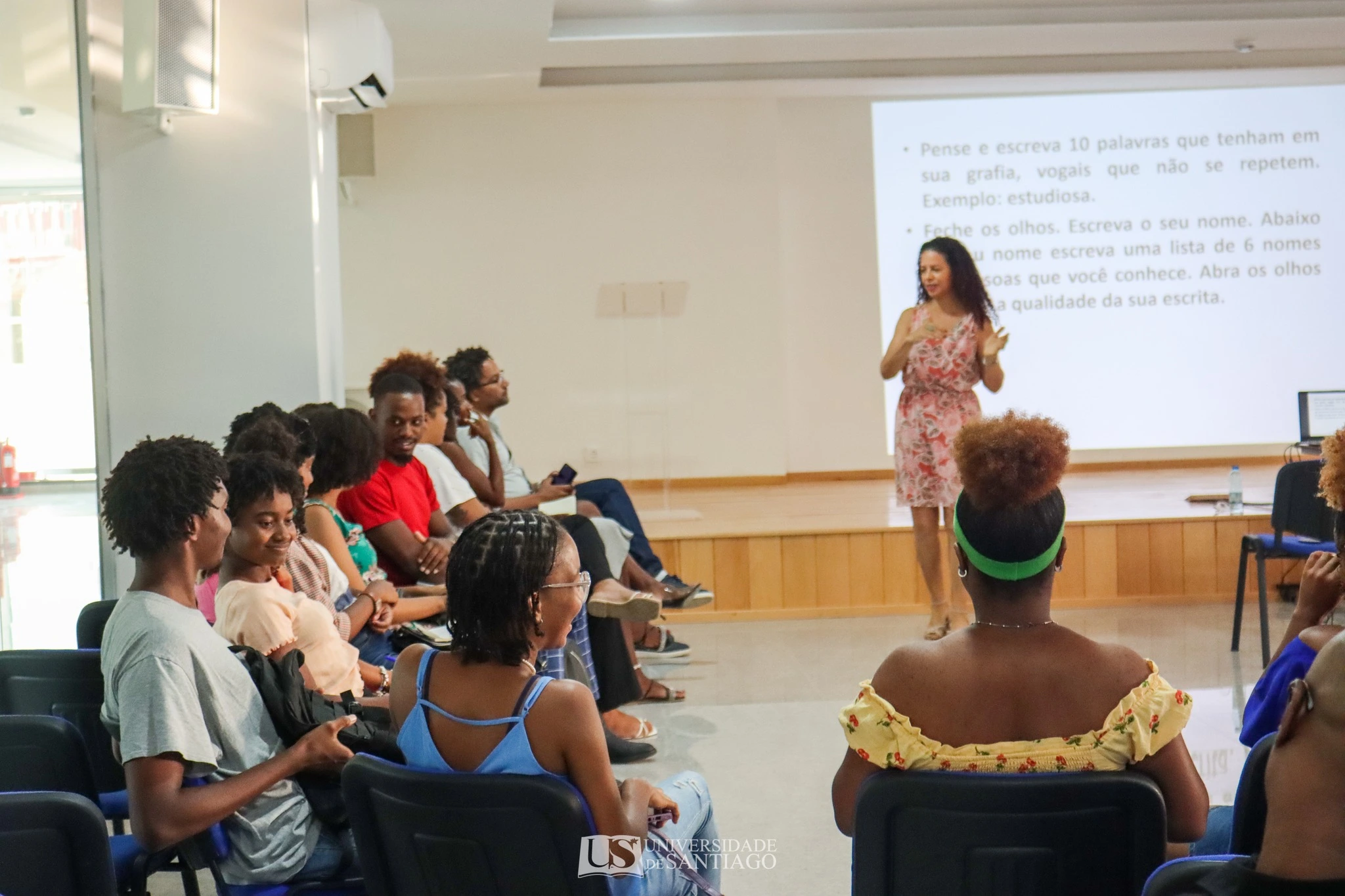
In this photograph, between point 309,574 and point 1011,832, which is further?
point 309,574

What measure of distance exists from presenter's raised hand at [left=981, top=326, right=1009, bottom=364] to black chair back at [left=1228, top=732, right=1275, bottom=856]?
11.2ft

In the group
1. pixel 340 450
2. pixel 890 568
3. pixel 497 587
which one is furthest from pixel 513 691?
pixel 890 568

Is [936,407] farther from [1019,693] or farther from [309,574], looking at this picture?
[1019,693]

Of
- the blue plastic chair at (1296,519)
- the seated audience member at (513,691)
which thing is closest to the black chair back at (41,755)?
the seated audience member at (513,691)

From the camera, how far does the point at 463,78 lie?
25.7ft

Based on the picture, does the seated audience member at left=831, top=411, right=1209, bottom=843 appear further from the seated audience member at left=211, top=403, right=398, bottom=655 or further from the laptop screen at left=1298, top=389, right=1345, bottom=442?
the laptop screen at left=1298, top=389, right=1345, bottom=442

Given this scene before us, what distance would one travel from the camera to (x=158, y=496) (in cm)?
184

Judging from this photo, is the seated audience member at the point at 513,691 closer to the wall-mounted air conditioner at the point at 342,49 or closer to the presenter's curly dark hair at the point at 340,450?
the presenter's curly dark hair at the point at 340,450

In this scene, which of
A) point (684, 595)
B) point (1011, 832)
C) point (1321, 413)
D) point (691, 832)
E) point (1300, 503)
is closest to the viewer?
point (1011, 832)

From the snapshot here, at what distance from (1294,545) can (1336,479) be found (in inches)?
122

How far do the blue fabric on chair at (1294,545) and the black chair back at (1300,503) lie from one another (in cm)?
4

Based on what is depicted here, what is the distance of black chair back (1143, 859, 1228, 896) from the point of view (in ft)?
4.25

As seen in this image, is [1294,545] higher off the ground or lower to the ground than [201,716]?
lower

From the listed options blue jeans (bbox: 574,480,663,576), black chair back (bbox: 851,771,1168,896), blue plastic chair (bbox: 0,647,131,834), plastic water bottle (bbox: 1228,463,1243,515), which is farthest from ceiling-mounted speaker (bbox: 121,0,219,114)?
plastic water bottle (bbox: 1228,463,1243,515)
